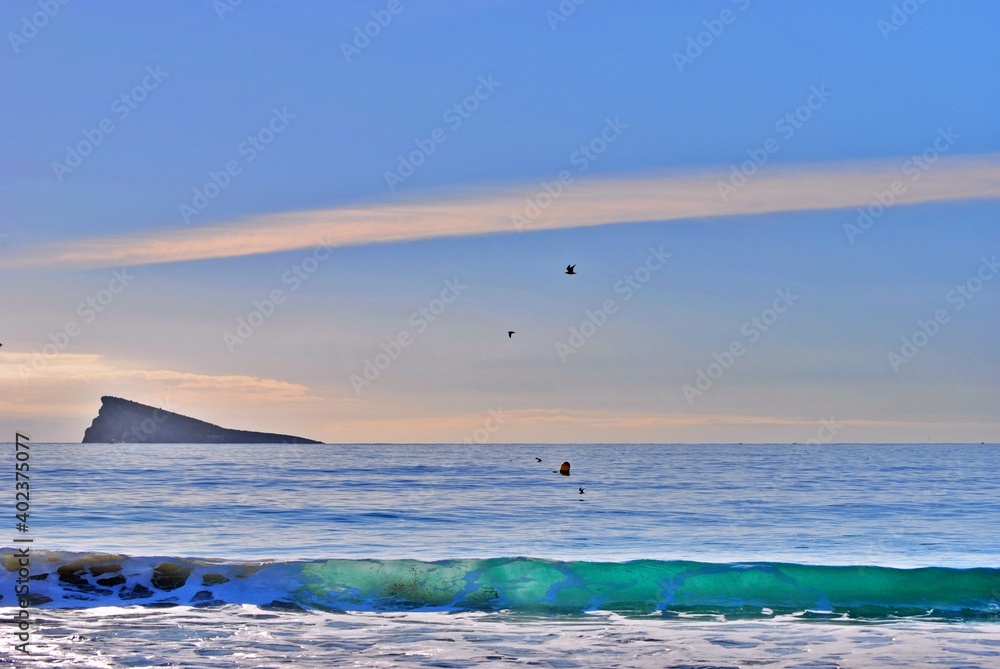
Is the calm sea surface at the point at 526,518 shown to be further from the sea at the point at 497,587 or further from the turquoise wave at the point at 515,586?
the turquoise wave at the point at 515,586

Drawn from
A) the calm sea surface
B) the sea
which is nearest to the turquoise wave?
the sea

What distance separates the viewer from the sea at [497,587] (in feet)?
51.8

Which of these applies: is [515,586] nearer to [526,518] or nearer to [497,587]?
[497,587]

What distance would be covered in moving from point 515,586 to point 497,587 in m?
0.40

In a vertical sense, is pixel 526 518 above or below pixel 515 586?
above

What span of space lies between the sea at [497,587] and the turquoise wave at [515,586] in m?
0.06

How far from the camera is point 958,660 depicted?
15086 millimetres

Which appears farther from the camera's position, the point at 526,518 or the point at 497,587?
the point at 526,518

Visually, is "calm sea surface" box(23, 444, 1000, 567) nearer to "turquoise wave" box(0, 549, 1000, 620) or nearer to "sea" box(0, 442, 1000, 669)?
"sea" box(0, 442, 1000, 669)

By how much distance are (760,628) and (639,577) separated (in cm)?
528

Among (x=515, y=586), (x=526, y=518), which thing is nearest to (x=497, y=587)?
(x=515, y=586)

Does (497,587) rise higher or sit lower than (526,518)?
lower

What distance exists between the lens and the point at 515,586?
2238 centimetres

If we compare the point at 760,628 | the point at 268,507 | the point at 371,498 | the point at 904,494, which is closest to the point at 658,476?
the point at 904,494
